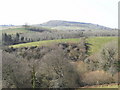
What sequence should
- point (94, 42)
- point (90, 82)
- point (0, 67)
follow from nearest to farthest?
point (0, 67) < point (90, 82) < point (94, 42)

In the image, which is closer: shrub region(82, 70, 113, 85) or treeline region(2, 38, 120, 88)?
treeline region(2, 38, 120, 88)

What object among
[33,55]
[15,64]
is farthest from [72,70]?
[33,55]

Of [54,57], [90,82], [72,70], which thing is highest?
[54,57]

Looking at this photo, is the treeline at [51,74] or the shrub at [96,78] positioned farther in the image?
the shrub at [96,78]

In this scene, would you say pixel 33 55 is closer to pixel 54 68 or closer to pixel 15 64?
pixel 54 68

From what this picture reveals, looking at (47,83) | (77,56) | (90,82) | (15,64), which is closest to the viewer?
(15,64)

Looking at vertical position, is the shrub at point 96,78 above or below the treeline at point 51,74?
below

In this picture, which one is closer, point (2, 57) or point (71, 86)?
point (2, 57)

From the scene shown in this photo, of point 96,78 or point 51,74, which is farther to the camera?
point 96,78

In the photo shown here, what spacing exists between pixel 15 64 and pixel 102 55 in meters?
27.8

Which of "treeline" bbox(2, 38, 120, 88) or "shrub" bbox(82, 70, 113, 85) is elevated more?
"treeline" bbox(2, 38, 120, 88)

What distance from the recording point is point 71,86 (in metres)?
32.2

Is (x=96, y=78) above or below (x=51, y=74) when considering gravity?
below

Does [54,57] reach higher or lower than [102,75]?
higher
